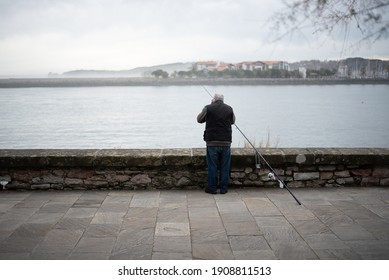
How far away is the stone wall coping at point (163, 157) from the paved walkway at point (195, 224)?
1.31 ft

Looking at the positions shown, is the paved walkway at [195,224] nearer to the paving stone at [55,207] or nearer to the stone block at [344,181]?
the paving stone at [55,207]

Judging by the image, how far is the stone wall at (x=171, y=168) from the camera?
15.2 feet

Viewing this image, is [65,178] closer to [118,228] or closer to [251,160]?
[118,228]

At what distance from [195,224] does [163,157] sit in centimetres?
137

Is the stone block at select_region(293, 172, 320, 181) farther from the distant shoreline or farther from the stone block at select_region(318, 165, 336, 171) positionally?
the distant shoreline

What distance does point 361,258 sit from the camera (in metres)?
2.86

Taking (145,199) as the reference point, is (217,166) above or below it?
above

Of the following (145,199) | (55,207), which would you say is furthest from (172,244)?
(55,207)

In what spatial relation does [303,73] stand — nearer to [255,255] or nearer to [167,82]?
[167,82]

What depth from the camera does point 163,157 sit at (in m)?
4.70

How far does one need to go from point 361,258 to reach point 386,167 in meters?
2.50

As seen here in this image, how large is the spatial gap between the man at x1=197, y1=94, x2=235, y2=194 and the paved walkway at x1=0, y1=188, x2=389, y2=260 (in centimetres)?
23

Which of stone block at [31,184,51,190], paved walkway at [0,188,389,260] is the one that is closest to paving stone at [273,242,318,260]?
paved walkway at [0,188,389,260]
